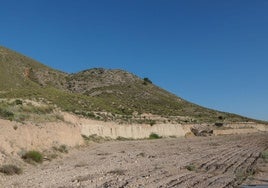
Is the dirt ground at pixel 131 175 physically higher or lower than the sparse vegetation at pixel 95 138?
lower

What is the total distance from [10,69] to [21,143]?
3531 inches

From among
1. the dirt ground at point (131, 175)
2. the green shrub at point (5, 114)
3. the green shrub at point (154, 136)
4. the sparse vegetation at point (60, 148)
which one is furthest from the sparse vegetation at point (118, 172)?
the green shrub at point (154, 136)

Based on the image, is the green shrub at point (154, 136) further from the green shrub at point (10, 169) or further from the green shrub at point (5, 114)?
the green shrub at point (10, 169)

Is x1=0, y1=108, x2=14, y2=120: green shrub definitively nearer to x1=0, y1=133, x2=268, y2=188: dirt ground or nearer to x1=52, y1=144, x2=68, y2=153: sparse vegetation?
x1=52, y1=144, x2=68, y2=153: sparse vegetation

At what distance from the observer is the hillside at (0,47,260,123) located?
95.4 m

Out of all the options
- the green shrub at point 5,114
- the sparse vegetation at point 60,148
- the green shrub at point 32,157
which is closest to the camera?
the green shrub at point 32,157

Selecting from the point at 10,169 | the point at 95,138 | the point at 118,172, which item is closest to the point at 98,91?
the point at 95,138

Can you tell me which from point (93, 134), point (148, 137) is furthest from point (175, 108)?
point (93, 134)

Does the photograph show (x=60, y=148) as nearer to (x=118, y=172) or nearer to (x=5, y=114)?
(x=5, y=114)

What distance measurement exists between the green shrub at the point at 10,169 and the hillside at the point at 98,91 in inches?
2343

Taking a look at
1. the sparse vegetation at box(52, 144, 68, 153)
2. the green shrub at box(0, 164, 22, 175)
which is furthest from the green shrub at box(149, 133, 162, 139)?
the green shrub at box(0, 164, 22, 175)

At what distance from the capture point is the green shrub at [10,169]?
77.7 feet

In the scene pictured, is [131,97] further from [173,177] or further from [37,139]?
[173,177]

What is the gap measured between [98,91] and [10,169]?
116052mm
